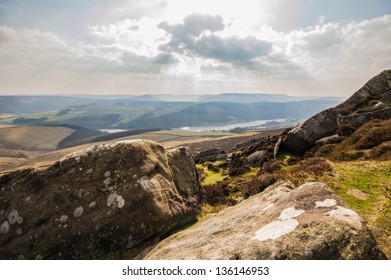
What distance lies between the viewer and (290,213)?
712cm

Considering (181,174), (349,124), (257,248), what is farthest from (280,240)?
(349,124)

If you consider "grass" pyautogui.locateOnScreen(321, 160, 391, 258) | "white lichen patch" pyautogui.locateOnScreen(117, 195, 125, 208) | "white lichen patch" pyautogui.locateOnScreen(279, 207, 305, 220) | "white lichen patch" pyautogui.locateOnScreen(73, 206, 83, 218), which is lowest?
"white lichen patch" pyautogui.locateOnScreen(73, 206, 83, 218)

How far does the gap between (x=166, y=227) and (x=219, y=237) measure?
4187 mm

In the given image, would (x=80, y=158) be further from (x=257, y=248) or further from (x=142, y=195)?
(x=257, y=248)

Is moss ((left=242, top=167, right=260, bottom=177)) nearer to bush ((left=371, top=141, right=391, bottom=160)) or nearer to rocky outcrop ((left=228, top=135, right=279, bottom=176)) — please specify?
rocky outcrop ((left=228, top=135, right=279, bottom=176))

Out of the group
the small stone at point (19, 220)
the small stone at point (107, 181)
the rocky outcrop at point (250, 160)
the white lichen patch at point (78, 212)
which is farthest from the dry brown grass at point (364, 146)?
→ the small stone at point (19, 220)

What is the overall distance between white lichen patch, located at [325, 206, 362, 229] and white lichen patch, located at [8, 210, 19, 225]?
12951 mm

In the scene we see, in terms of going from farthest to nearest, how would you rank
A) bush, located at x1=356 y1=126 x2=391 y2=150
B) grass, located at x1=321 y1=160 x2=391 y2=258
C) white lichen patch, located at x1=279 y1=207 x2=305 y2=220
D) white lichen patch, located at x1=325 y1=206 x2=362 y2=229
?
1. bush, located at x1=356 y1=126 x2=391 y2=150
2. grass, located at x1=321 y1=160 x2=391 y2=258
3. white lichen patch, located at x1=279 y1=207 x2=305 y2=220
4. white lichen patch, located at x1=325 y1=206 x2=362 y2=229

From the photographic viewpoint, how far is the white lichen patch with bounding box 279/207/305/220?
22.7ft

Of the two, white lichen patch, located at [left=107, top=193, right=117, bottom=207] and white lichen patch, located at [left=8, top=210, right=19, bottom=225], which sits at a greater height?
white lichen patch, located at [left=107, top=193, right=117, bottom=207]

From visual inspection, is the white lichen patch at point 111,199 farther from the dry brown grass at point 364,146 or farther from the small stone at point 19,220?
the dry brown grass at point 364,146

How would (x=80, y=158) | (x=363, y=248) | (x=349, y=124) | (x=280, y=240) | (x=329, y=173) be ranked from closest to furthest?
(x=363, y=248) < (x=280, y=240) < (x=329, y=173) < (x=80, y=158) < (x=349, y=124)

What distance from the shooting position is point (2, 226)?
11.6m

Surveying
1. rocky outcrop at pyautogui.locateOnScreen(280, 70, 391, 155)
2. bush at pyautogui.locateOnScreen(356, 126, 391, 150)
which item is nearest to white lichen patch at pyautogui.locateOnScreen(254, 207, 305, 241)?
bush at pyautogui.locateOnScreen(356, 126, 391, 150)
